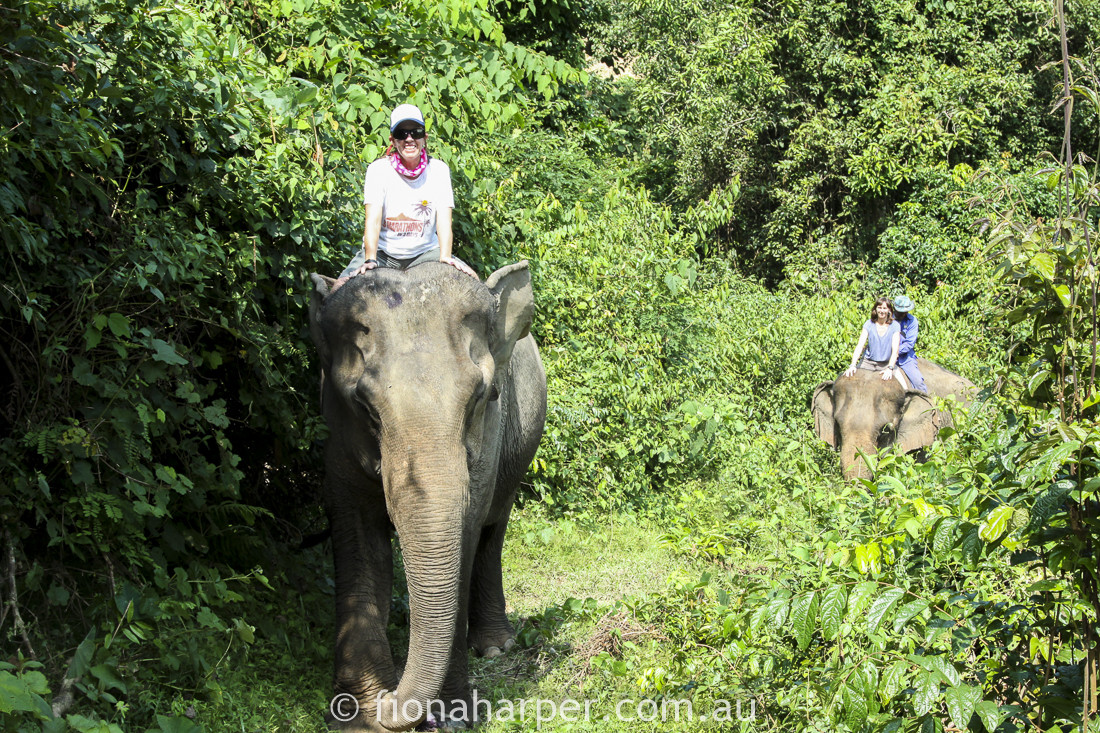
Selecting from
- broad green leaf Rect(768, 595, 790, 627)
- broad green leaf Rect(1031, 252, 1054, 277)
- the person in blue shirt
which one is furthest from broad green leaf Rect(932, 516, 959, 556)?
the person in blue shirt

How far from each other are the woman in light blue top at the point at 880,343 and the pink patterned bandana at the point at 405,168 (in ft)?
21.7

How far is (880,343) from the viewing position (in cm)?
1170

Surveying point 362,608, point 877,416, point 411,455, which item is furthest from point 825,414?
point 411,455

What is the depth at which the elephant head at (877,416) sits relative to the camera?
11.0 meters

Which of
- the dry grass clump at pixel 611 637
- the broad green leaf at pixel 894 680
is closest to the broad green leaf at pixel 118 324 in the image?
the dry grass clump at pixel 611 637

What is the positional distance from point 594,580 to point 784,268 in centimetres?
1333

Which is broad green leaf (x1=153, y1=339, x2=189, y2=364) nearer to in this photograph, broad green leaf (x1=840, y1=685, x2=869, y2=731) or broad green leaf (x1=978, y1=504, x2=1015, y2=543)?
broad green leaf (x1=840, y1=685, x2=869, y2=731)

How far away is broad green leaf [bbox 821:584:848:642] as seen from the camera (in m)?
4.22

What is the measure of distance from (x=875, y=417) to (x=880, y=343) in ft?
3.22

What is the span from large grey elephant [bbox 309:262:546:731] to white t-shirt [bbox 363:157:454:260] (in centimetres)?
42

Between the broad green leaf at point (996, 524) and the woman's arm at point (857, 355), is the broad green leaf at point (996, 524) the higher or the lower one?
the higher one

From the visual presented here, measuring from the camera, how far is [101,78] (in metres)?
5.22

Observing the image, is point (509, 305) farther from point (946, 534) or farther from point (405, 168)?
point (946, 534)

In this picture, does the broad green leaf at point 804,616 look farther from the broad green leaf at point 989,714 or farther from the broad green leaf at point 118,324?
the broad green leaf at point 118,324
